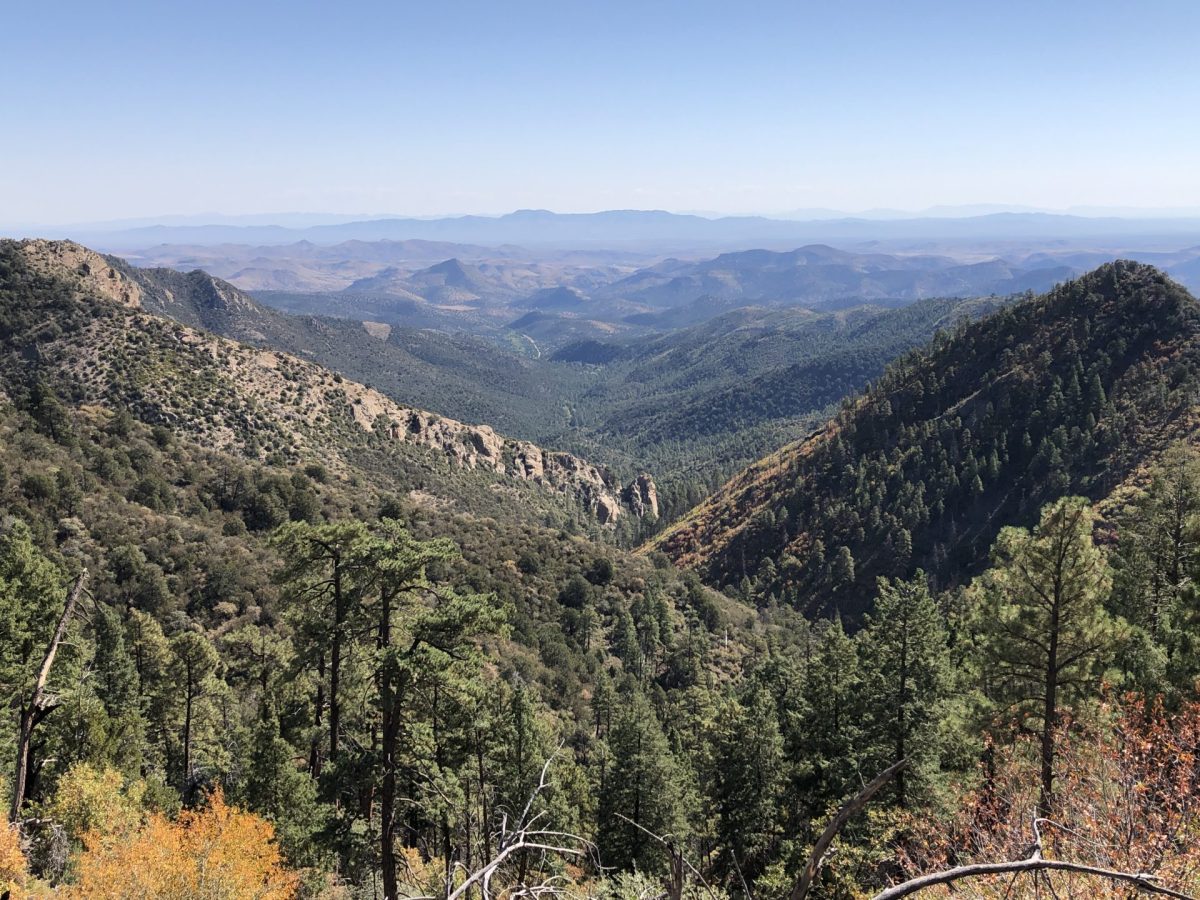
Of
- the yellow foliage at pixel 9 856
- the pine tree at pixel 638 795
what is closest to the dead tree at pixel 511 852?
the yellow foliage at pixel 9 856

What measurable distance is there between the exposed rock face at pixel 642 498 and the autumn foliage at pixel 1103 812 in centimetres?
16625

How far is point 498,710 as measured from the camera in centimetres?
2772

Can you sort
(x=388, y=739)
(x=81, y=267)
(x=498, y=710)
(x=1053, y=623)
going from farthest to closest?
(x=81, y=267) → (x=498, y=710) → (x=1053, y=623) → (x=388, y=739)

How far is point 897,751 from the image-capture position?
2184cm

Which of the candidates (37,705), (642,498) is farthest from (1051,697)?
(642,498)

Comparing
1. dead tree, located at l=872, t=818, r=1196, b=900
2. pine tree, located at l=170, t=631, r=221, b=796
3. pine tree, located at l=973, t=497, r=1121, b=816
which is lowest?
pine tree, located at l=170, t=631, r=221, b=796

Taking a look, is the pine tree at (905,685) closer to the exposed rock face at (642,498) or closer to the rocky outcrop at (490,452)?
the rocky outcrop at (490,452)

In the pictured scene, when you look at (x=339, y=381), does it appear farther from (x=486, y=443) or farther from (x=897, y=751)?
(x=897, y=751)

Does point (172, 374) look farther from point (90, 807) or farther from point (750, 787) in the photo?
point (750, 787)

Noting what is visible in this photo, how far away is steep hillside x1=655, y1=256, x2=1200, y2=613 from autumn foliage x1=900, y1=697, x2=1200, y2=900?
93.0 m

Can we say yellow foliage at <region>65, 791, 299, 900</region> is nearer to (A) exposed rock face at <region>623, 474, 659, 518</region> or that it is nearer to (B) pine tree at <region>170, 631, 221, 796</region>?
(B) pine tree at <region>170, 631, 221, 796</region>

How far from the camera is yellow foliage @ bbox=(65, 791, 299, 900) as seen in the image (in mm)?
15344

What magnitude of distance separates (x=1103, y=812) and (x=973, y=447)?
123m

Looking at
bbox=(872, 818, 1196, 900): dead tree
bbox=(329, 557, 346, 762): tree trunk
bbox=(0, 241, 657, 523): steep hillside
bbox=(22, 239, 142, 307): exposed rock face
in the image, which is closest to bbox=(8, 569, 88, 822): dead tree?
bbox=(872, 818, 1196, 900): dead tree
